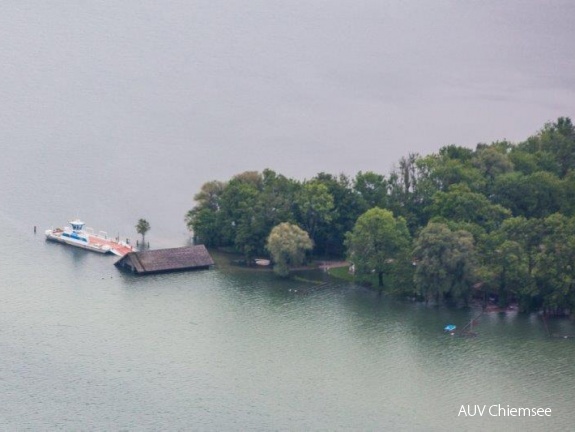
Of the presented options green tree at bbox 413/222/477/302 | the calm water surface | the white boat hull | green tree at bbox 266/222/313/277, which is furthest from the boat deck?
green tree at bbox 413/222/477/302

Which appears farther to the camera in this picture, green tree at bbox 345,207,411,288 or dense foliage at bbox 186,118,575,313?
green tree at bbox 345,207,411,288

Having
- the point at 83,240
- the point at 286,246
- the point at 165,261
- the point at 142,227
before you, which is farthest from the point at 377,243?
the point at 83,240

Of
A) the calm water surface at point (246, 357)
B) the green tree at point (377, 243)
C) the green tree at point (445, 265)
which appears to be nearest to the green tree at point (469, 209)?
the green tree at point (377, 243)

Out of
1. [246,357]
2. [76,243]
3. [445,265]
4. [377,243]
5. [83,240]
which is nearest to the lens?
[246,357]

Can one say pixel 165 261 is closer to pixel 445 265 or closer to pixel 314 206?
pixel 314 206

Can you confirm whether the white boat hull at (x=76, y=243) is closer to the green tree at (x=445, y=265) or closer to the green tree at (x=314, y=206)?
the green tree at (x=314, y=206)

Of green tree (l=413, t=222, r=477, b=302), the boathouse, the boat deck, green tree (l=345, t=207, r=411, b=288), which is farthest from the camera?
the boat deck

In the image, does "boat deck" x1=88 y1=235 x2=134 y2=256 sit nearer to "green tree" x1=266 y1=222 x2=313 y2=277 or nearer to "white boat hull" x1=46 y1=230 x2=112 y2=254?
"white boat hull" x1=46 y1=230 x2=112 y2=254
